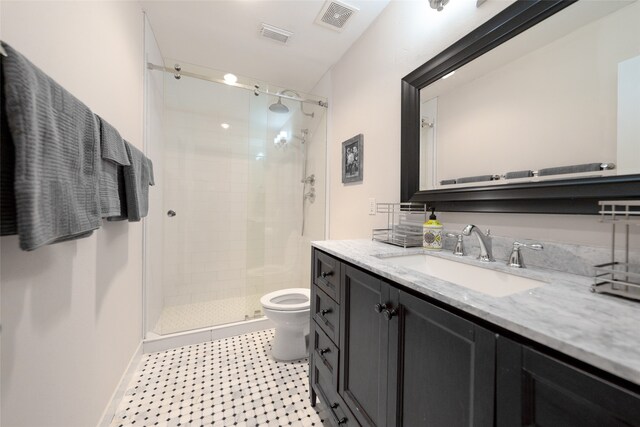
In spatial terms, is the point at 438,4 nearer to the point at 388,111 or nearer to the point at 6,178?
the point at 388,111

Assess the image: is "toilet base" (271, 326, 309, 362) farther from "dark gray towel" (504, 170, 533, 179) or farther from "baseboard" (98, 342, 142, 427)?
"dark gray towel" (504, 170, 533, 179)

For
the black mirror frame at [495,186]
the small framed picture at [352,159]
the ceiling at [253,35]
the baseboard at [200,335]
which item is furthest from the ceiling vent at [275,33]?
the baseboard at [200,335]

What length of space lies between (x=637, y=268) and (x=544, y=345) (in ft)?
1.68

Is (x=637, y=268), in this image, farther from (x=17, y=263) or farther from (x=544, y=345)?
(x=17, y=263)

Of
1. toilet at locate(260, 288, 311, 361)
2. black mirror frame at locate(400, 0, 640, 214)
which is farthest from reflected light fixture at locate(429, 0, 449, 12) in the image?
toilet at locate(260, 288, 311, 361)

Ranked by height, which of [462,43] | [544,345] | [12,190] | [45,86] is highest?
[462,43]

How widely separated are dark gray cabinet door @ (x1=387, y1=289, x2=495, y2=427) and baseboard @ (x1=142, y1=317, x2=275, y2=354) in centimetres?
166

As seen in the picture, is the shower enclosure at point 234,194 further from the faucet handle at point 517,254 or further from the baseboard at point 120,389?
→ the faucet handle at point 517,254

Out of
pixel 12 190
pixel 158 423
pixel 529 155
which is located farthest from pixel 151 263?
pixel 529 155

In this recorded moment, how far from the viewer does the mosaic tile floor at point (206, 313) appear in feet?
6.58

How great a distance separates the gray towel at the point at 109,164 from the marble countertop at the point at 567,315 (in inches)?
41.7

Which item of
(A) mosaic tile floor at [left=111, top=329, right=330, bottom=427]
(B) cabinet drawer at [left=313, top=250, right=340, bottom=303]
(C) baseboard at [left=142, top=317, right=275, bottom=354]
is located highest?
(B) cabinet drawer at [left=313, top=250, right=340, bottom=303]

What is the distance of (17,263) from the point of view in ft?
2.19

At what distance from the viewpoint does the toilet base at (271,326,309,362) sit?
67.2 inches
